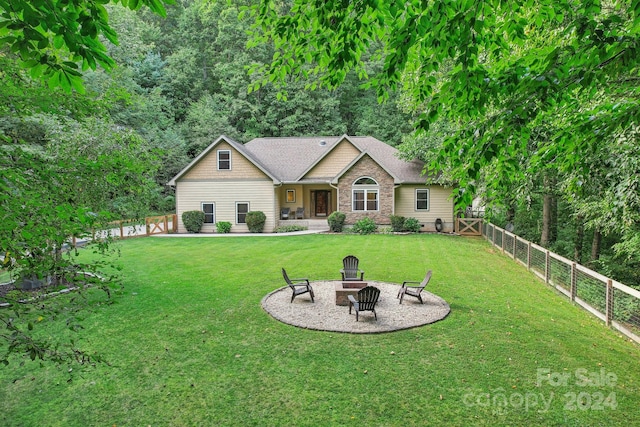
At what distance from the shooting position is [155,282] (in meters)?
11.4

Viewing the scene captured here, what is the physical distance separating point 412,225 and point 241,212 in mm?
11172

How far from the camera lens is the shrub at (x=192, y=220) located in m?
23.7

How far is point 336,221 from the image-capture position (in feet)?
75.5

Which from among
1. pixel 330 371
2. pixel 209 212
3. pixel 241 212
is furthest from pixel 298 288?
pixel 209 212

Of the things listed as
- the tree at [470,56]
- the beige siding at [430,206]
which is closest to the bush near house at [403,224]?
the beige siding at [430,206]

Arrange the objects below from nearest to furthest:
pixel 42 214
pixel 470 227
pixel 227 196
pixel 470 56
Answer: pixel 42 214
pixel 470 56
pixel 470 227
pixel 227 196

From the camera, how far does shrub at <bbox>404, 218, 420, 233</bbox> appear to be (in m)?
23.2

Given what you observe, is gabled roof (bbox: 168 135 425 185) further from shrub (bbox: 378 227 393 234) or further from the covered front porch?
shrub (bbox: 378 227 393 234)

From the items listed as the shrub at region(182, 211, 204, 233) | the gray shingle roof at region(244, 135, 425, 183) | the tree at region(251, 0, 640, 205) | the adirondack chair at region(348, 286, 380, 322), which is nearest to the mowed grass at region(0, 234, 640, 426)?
the adirondack chair at region(348, 286, 380, 322)

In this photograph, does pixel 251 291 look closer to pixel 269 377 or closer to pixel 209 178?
pixel 269 377

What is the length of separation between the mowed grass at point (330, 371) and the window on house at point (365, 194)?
13.8 metres

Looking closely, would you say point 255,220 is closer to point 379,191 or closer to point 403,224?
point 379,191

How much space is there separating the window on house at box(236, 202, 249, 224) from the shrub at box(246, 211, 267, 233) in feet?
2.08

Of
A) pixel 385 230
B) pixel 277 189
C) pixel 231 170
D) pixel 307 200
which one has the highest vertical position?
pixel 231 170
